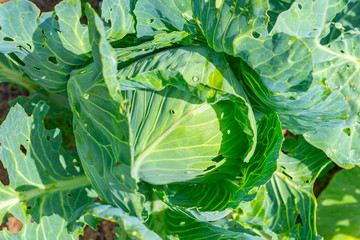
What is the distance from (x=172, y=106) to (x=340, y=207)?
2456 millimetres

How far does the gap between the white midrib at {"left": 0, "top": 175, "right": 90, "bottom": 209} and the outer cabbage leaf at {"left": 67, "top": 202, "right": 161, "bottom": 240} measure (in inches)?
19.3

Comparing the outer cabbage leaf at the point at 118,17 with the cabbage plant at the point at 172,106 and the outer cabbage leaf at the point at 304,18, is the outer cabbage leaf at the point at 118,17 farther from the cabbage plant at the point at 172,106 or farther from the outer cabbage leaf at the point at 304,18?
the outer cabbage leaf at the point at 304,18

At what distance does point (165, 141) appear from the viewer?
6.34 ft

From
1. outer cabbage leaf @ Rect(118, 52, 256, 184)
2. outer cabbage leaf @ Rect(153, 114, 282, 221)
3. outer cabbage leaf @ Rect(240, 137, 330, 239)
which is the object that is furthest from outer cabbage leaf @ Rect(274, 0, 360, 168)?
outer cabbage leaf @ Rect(118, 52, 256, 184)

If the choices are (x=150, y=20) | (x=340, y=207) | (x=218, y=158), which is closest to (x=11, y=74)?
(x=150, y=20)

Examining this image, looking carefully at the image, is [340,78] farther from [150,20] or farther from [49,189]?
[49,189]

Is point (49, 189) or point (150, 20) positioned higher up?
point (150, 20)

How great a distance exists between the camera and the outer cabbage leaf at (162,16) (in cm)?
219

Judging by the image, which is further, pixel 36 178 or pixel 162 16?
pixel 36 178

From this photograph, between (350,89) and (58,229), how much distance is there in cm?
221

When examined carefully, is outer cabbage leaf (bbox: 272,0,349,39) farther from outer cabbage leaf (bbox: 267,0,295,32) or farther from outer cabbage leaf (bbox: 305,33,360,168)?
outer cabbage leaf (bbox: 267,0,295,32)

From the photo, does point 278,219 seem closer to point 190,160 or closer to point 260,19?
point 190,160

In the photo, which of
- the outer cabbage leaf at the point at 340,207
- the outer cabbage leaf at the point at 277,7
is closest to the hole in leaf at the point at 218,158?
the outer cabbage leaf at the point at 277,7

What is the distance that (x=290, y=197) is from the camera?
2932mm
